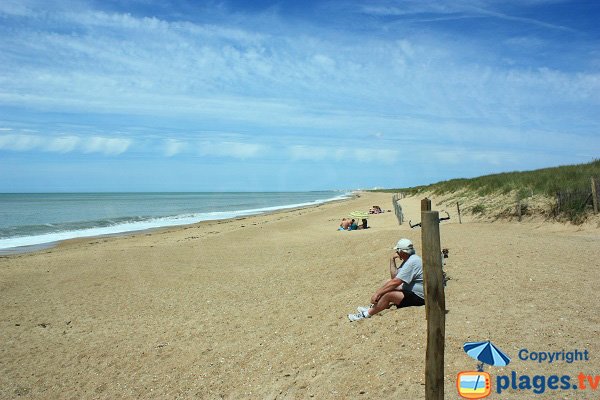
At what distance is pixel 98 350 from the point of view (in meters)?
7.30

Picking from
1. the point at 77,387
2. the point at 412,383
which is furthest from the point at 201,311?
the point at 412,383

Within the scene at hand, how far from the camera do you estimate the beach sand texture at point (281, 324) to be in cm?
545

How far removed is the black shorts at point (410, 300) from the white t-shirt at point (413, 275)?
5cm

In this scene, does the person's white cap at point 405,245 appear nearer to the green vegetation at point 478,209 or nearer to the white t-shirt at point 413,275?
the white t-shirt at point 413,275

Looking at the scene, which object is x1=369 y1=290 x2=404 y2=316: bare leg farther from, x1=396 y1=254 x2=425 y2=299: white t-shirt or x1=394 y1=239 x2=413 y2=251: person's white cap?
x1=394 y1=239 x2=413 y2=251: person's white cap

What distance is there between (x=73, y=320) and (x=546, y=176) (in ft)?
63.9

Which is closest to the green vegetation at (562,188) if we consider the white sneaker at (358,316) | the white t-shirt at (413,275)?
the white t-shirt at (413,275)

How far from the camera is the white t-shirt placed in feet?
22.4

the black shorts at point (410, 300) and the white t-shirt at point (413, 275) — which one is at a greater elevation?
the white t-shirt at point (413, 275)

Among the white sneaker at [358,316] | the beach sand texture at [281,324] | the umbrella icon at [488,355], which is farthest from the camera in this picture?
the white sneaker at [358,316]

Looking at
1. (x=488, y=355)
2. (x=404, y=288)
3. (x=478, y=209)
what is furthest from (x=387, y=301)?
(x=478, y=209)

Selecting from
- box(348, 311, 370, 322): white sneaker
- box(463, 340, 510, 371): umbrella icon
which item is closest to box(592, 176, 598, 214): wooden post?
box(348, 311, 370, 322): white sneaker

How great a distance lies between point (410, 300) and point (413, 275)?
404mm

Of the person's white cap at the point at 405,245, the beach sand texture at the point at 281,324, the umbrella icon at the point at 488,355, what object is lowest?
the beach sand texture at the point at 281,324
